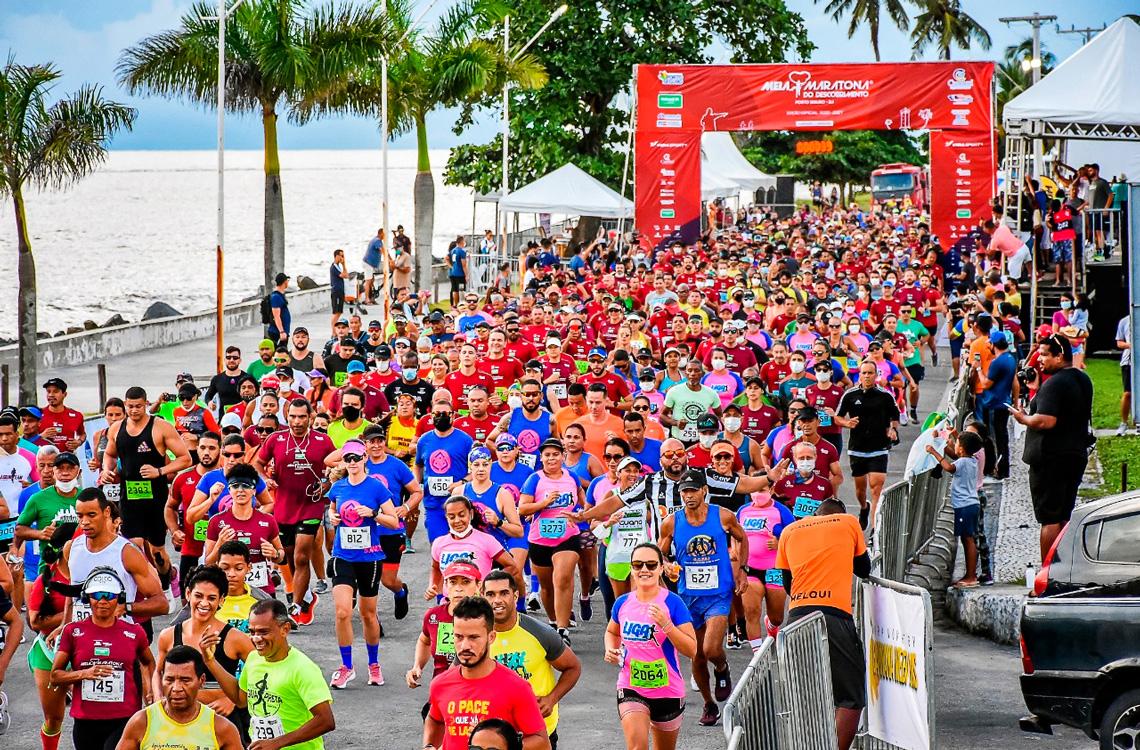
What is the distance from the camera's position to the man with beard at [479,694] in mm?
6922

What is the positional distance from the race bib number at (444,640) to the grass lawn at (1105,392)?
11.2m

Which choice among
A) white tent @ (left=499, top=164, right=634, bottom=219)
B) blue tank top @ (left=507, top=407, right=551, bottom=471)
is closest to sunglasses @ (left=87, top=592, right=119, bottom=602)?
blue tank top @ (left=507, top=407, right=551, bottom=471)

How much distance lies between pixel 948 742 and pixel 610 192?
2921cm

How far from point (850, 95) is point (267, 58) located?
12168 mm

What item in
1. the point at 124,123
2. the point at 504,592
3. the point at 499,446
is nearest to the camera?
the point at 504,592

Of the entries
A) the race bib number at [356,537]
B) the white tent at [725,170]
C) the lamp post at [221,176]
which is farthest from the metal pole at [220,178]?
the white tent at [725,170]

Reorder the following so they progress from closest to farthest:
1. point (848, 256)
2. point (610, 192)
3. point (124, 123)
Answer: point (124, 123) < point (848, 256) < point (610, 192)

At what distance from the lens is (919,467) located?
1453 cm

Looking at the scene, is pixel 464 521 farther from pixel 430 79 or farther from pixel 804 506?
pixel 430 79

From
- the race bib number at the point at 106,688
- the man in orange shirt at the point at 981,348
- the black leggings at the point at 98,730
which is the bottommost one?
the black leggings at the point at 98,730

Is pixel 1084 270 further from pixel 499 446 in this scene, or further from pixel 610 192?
pixel 499 446

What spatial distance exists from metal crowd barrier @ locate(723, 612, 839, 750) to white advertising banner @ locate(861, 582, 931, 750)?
415mm

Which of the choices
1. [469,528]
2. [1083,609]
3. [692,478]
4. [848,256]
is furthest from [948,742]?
[848,256]

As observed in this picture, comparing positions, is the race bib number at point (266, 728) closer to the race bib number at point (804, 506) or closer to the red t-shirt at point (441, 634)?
the red t-shirt at point (441, 634)
